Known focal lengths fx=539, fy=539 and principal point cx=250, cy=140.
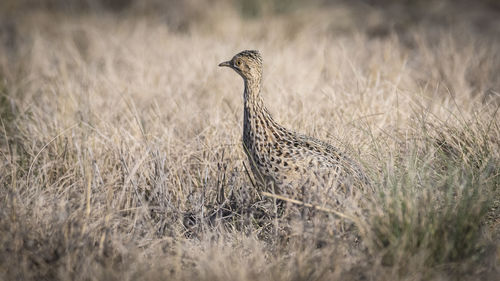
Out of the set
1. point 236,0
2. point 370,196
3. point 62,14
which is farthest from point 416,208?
point 62,14

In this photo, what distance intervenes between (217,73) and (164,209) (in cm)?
296

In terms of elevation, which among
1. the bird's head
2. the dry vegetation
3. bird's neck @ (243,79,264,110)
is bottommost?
the dry vegetation

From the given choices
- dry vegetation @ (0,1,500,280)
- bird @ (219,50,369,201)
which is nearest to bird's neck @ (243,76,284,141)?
bird @ (219,50,369,201)

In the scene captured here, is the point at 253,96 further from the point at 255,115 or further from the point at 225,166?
the point at 225,166

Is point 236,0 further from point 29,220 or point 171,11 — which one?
point 29,220

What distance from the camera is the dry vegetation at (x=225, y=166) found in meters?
2.63

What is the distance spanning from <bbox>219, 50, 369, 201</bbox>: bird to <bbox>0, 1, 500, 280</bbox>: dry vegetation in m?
0.12

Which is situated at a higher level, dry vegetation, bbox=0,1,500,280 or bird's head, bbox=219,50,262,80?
bird's head, bbox=219,50,262,80

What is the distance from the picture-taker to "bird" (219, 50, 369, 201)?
3.04 m

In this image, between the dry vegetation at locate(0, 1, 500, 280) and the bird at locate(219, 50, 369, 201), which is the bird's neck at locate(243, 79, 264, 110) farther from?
the dry vegetation at locate(0, 1, 500, 280)

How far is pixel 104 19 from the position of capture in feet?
29.1

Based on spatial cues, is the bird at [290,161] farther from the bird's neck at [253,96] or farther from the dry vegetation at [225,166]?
the dry vegetation at [225,166]

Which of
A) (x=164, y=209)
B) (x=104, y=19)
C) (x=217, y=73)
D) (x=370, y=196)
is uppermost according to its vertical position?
(x=104, y=19)

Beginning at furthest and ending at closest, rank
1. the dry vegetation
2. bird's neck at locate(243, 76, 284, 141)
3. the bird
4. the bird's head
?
the bird's head < bird's neck at locate(243, 76, 284, 141) < the bird < the dry vegetation
